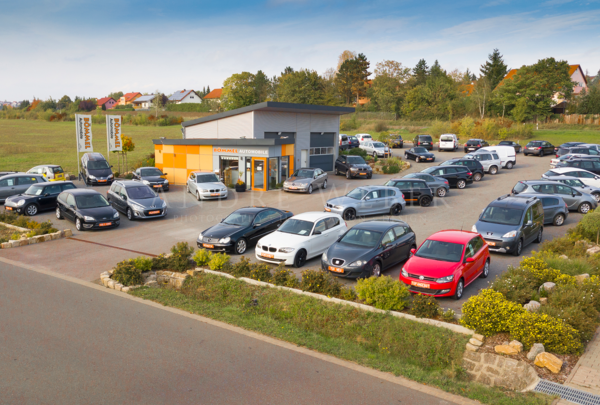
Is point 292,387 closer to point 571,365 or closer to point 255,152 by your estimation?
point 571,365

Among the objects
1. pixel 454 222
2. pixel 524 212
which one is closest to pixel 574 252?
pixel 524 212

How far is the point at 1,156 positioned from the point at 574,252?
51.5 metres

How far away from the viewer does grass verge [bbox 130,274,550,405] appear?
758 cm

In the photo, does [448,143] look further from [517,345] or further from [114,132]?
[517,345]

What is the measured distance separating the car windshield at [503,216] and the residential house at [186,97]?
125m

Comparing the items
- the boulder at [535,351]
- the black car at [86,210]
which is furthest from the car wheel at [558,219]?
the black car at [86,210]

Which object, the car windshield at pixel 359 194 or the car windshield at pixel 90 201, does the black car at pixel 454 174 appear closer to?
the car windshield at pixel 359 194

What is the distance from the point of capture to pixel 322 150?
36.1 meters

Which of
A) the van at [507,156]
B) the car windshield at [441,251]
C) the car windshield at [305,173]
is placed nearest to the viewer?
the car windshield at [441,251]

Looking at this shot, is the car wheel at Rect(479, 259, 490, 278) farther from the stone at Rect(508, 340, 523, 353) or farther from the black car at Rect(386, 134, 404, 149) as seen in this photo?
the black car at Rect(386, 134, 404, 149)

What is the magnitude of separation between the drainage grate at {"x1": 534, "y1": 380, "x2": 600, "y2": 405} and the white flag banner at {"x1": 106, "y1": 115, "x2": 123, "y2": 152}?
32380 millimetres

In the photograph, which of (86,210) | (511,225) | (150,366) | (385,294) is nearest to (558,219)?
(511,225)

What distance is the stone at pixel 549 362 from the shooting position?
747 cm

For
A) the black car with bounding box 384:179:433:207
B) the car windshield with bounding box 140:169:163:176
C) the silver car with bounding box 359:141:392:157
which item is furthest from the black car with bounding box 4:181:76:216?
the silver car with bounding box 359:141:392:157
